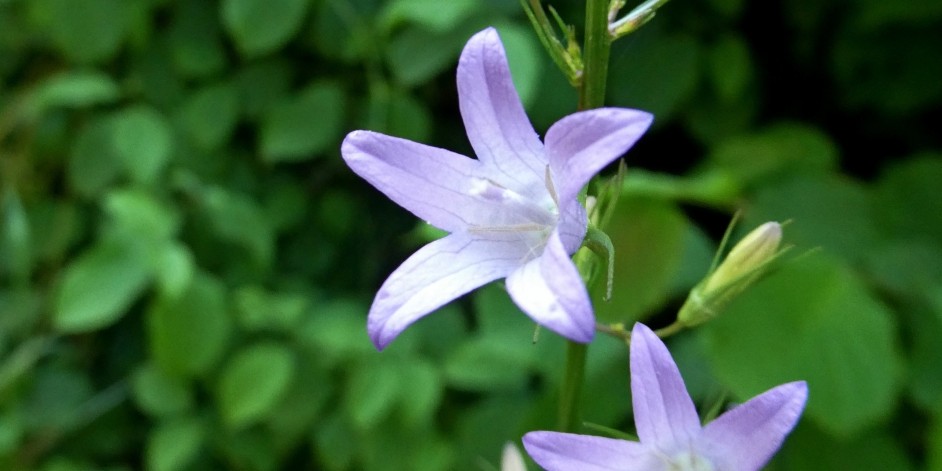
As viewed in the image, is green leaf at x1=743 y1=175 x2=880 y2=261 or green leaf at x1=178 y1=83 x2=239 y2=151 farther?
green leaf at x1=178 y1=83 x2=239 y2=151

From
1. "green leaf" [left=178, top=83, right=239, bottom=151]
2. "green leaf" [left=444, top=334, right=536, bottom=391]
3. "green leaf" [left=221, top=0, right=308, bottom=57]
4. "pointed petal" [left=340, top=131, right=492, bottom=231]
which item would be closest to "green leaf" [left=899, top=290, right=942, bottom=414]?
"green leaf" [left=444, top=334, right=536, bottom=391]

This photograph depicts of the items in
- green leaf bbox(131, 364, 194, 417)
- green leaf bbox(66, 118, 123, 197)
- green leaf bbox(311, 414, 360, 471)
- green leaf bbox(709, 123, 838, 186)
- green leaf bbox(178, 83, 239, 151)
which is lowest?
green leaf bbox(311, 414, 360, 471)

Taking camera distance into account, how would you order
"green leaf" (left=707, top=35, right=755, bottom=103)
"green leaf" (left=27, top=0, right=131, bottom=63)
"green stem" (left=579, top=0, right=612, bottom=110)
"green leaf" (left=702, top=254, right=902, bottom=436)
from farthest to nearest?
"green leaf" (left=707, top=35, right=755, bottom=103) < "green leaf" (left=27, top=0, right=131, bottom=63) < "green leaf" (left=702, top=254, right=902, bottom=436) < "green stem" (left=579, top=0, right=612, bottom=110)

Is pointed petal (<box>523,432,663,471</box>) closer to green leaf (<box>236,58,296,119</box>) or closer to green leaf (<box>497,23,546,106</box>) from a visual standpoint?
green leaf (<box>497,23,546,106</box>)

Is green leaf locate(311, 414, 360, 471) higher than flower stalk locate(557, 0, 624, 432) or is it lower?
lower

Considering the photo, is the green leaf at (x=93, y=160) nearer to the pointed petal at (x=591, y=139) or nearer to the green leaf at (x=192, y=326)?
the green leaf at (x=192, y=326)

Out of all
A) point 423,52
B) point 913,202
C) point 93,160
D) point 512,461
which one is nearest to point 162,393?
point 93,160

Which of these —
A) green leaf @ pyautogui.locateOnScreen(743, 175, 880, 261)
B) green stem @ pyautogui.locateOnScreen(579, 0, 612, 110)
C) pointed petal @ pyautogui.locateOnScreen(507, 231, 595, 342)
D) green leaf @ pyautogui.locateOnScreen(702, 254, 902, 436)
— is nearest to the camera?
pointed petal @ pyautogui.locateOnScreen(507, 231, 595, 342)

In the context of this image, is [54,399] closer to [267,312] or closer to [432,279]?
[267,312]
